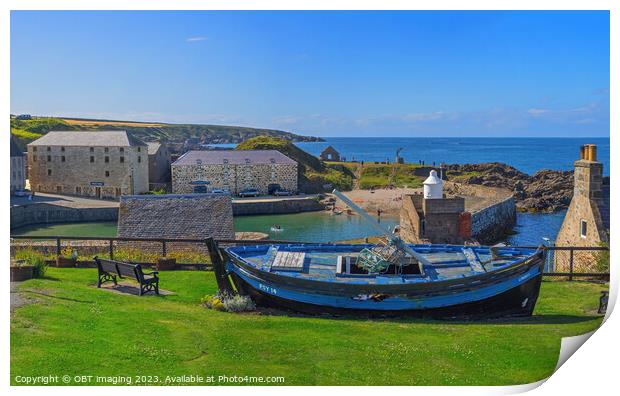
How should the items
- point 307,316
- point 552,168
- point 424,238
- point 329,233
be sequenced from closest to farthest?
point 307,316, point 424,238, point 329,233, point 552,168

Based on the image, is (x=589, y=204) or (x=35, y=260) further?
(x=589, y=204)

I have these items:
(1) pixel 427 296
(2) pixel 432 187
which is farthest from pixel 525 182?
(1) pixel 427 296

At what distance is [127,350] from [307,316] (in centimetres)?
197

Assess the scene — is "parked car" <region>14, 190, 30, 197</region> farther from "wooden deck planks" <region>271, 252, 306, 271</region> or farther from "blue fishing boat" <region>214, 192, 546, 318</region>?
"wooden deck planks" <region>271, 252, 306, 271</region>

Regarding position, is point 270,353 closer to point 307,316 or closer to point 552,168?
point 307,316

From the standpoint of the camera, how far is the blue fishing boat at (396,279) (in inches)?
284

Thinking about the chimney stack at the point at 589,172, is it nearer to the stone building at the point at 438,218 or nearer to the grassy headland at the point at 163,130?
the stone building at the point at 438,218

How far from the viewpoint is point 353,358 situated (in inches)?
273

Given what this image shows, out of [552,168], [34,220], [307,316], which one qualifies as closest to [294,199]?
[307,316]

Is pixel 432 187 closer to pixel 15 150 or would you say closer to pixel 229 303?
pixel 229 303

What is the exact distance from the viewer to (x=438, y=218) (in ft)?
28.7

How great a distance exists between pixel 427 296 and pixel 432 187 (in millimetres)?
1914

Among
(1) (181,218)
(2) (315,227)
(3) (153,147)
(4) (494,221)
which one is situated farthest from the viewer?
(4) (494,221)

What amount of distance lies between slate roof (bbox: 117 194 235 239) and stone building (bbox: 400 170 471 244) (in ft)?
8.49
